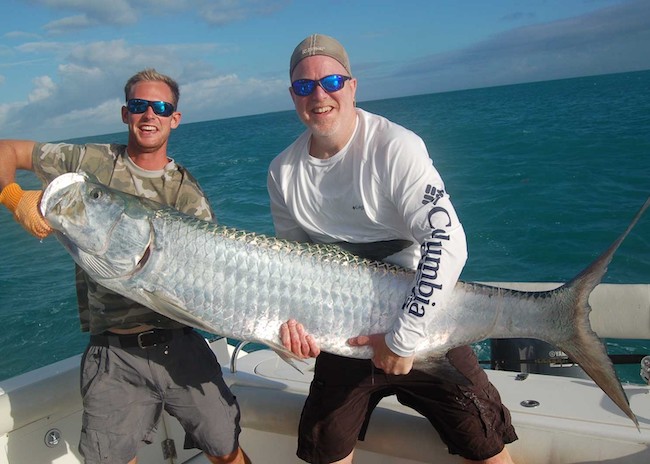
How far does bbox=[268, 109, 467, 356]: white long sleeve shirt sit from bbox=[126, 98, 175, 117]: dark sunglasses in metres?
0.72

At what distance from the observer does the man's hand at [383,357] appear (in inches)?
98.7

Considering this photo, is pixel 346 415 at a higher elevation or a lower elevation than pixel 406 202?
lower

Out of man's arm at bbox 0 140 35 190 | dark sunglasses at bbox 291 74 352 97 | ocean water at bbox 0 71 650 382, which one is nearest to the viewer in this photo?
dark sunglasses at bbox 291 74 352 97

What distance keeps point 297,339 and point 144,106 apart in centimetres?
151

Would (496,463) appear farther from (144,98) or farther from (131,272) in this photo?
(144,98)

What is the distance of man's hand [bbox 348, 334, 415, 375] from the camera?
251 centimetres

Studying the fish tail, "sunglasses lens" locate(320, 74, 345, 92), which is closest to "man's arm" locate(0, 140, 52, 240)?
"sunglasses lens" locate(320, 74, 345, 92)

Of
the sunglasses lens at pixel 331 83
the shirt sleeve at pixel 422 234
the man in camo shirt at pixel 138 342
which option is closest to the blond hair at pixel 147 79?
the man in camo shirt at pixel 138 342

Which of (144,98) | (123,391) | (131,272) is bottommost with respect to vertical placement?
(123,391)

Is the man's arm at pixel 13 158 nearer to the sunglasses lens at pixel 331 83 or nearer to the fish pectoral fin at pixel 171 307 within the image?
the fish pectoral fin at pixel 171 307

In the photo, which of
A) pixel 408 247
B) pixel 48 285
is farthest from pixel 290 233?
pixel 48 285

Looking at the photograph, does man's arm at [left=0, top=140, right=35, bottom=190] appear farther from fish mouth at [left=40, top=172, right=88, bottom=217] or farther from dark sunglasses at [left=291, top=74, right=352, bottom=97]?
dark sunglasses at [left=291, top=74, right=352, bottom=97]

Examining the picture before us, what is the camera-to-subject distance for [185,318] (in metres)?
2.51

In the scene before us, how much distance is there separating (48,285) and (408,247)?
10.6 m
